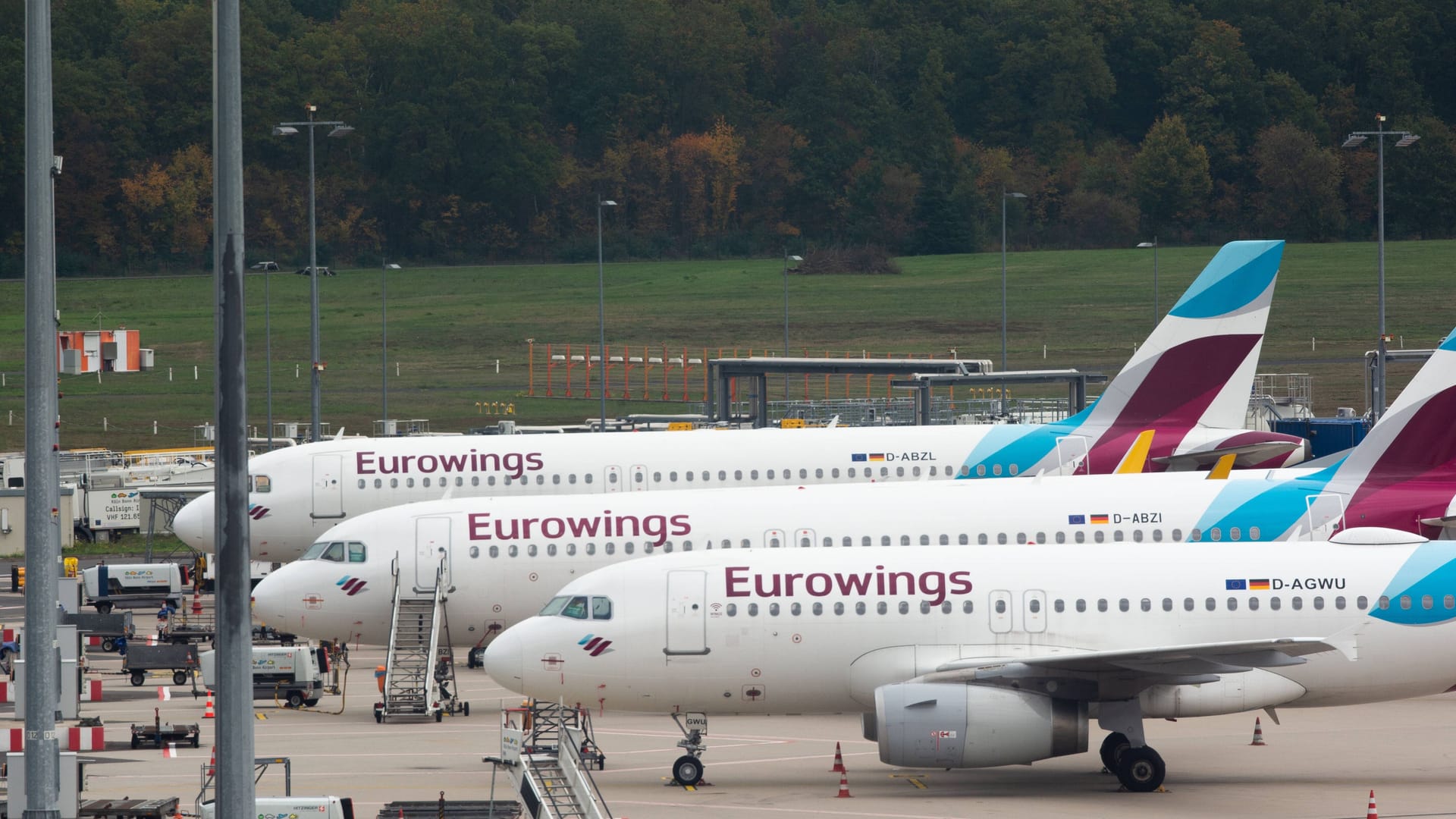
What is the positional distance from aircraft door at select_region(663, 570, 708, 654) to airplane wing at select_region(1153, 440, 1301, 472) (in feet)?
64.3

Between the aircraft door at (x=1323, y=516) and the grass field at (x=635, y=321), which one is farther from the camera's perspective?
the grass field at (x=635, y=321)

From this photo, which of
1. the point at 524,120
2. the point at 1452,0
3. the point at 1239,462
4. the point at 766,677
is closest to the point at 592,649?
the point at 766,677

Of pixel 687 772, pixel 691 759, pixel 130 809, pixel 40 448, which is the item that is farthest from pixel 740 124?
pixel 40 448

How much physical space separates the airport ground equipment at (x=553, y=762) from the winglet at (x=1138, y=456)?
57.0 ft

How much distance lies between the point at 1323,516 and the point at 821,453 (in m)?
13.7

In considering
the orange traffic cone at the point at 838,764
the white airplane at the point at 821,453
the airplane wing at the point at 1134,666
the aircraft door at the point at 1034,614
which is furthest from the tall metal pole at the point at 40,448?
the white airplane at the point at 821,453

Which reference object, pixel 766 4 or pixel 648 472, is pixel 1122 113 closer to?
pixel 766 4

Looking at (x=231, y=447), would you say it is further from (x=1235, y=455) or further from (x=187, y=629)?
(x=1235, y=455)

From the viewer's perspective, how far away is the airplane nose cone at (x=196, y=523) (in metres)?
45.5

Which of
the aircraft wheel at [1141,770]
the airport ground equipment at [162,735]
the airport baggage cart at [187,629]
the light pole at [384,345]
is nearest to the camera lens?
the aircraft wheel at [1141,770]

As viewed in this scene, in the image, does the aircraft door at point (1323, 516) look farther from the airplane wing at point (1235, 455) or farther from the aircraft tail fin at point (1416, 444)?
A: the airplane wing at point (1235, 455)

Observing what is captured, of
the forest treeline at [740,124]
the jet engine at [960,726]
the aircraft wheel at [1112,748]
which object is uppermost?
the forest treeline at [740,124]

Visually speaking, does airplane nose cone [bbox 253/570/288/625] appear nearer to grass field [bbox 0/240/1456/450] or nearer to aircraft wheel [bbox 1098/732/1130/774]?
aircraft wheel [bbox 1098/732/1130/774]

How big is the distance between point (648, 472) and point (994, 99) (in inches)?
4654
